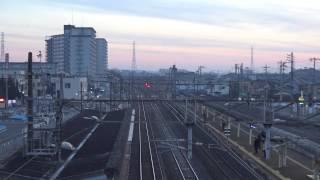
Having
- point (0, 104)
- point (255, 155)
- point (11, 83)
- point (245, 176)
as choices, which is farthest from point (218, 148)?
point (11, 83)

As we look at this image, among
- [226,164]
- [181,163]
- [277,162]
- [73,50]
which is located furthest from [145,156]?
[73,50]

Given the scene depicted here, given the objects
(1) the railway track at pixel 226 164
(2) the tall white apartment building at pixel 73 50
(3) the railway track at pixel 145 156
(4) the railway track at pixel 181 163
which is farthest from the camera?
(2) the tall white apartment building at pixel 73 50

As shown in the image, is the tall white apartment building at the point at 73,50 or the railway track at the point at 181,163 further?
the tall white apartment building at the point at 73,50

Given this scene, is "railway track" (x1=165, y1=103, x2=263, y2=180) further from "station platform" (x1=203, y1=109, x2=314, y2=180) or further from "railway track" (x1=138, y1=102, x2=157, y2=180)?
"railway track" (x1=138, y1=102, x2=157, y2=180)

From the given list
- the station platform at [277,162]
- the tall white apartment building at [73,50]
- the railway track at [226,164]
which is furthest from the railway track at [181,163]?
the tall white apartment building at [73,50]

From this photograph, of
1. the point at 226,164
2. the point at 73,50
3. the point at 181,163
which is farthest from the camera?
the point at 73,50

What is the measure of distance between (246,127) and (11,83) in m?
21.9

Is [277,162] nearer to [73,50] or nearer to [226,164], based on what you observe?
[226,164]

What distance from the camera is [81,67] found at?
265 feet

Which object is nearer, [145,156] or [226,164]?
[226,164]

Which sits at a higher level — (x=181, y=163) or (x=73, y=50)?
(x=73, y=50)

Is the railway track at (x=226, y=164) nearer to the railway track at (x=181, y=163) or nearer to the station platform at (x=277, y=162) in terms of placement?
the station platform at (x=277, y=162)

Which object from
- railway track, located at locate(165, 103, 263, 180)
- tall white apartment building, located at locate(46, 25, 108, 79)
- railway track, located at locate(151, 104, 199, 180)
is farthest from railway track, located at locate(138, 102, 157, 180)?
tall white apartment building, located at locate(46, 25, 108, 79)

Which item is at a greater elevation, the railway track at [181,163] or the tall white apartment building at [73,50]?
the tall white apartment building at [73,50]
